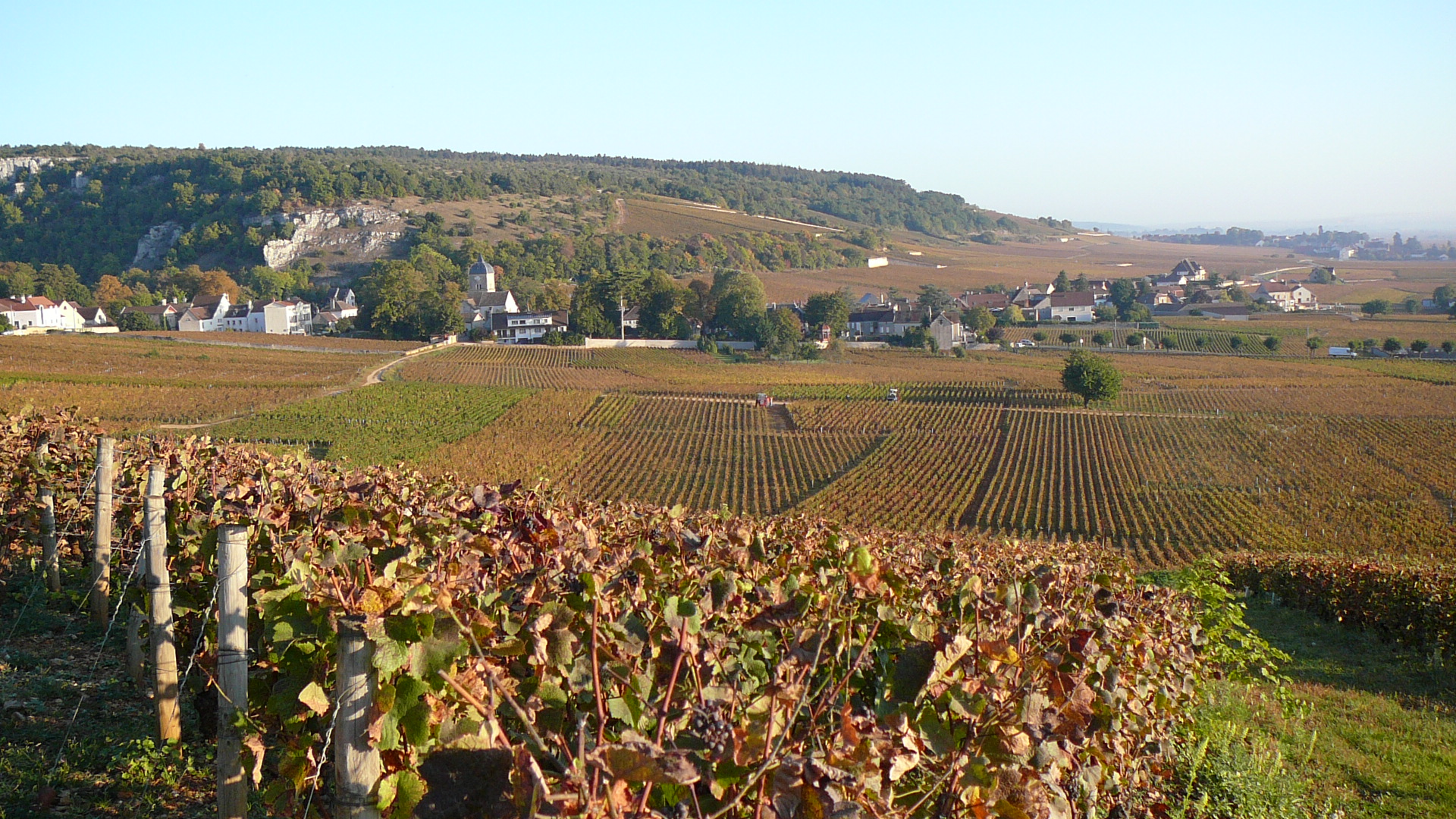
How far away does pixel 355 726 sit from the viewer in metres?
2.21

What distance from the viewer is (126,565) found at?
21.7 ft

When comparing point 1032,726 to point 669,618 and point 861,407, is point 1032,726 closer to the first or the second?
point 669,618

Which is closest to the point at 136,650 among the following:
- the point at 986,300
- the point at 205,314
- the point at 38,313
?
the point at 205,314

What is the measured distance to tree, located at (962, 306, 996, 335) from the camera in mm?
96938

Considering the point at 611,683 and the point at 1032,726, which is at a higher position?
the point at 611,683

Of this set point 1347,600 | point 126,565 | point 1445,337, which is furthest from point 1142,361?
point 126,565

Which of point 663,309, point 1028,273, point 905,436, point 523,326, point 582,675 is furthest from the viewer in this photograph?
point 1028,273

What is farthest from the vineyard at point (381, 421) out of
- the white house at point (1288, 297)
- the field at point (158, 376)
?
Answer: the white house at point (1288, 297)

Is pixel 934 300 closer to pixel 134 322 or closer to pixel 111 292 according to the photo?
pixel 134 322

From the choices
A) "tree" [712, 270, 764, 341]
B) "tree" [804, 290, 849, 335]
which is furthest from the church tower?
"tree" [804, 290, 849, 335]

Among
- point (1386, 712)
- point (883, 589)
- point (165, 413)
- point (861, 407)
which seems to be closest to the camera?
point (883, 589)

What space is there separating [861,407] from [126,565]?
5053 centimetres

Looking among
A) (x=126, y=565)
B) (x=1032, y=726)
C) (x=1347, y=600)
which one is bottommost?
(x=1347, y=600)

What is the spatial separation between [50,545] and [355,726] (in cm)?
653
